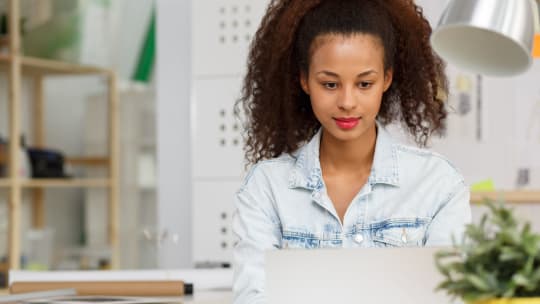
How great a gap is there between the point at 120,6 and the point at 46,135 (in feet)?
3.20

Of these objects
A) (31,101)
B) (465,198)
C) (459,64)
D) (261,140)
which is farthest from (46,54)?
(459,64)

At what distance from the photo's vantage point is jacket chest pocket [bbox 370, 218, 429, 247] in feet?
4.80

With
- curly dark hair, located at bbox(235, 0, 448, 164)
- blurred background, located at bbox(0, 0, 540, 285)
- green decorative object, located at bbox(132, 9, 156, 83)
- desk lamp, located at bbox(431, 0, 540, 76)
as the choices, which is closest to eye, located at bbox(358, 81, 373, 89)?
curly dark hair, located at bbox(235, 0, 448, 164)

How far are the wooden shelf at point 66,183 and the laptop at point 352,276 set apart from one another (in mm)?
3651

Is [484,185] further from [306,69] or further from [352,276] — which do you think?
[352,276]

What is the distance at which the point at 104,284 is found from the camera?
61.8 inches

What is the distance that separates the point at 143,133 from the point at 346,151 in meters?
4.04

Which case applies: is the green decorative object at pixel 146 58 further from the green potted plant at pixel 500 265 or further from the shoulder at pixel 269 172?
the green potted plant at pixel 500 265

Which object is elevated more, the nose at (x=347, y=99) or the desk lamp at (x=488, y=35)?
the desk lamp at (x=488, y=35)

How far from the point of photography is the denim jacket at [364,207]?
1474 millimetres

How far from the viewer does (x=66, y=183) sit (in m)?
4.71

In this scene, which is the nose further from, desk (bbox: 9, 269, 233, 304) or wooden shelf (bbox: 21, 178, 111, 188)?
wooden shelf (bbox: 21, 178, 111, 188)

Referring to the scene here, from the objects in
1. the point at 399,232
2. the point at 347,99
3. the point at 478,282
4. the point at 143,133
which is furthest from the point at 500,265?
the point at 143,133

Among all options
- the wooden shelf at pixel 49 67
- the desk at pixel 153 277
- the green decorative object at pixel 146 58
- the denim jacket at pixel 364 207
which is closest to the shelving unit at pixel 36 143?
the wooden shelf at pixel 49 67
